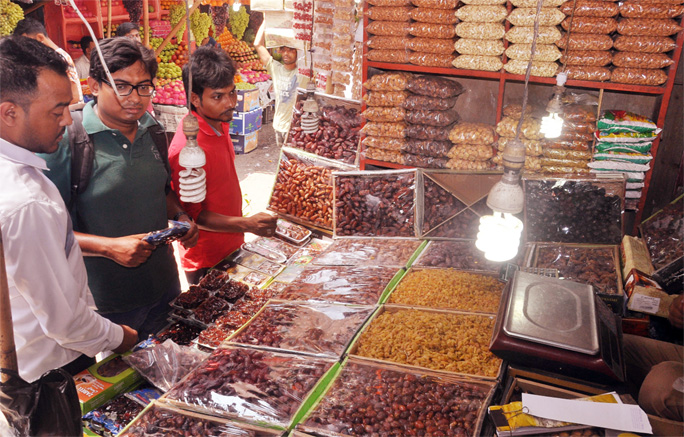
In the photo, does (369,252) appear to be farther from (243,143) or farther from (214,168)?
(243,143)

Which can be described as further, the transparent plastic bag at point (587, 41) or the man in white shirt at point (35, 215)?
the transparent plastic bag at point (587, 41)

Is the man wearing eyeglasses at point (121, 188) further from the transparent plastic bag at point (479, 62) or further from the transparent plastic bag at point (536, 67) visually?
the transparent plastic bag at point (536, 67)

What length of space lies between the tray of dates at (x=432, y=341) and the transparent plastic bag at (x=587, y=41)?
1705 mm

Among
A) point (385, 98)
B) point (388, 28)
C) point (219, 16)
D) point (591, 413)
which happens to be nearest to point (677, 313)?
point (591, 413)

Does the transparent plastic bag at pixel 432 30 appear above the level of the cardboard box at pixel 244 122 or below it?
above

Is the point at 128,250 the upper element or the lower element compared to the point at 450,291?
upper

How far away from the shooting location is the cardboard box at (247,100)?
7887 mm

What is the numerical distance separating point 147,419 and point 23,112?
1.22 m

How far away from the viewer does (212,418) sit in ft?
5.91

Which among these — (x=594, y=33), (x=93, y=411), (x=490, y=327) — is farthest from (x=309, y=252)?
(x=594, y=33)

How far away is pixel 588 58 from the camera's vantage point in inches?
112

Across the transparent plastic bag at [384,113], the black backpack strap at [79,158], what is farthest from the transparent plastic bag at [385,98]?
the black backpack strap at [79,158]

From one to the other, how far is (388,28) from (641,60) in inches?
59.9

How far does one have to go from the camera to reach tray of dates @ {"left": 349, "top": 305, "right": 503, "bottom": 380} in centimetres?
200
